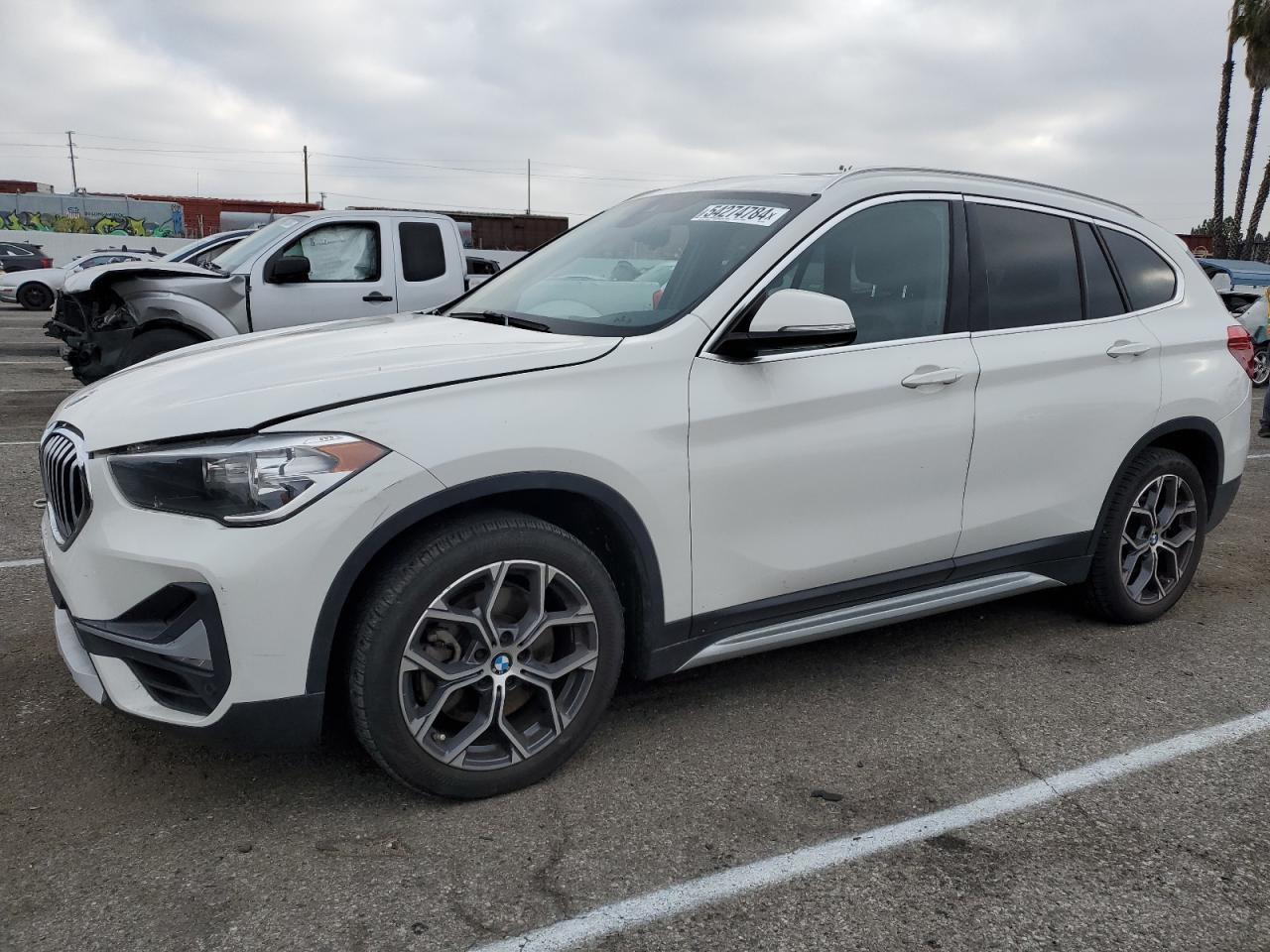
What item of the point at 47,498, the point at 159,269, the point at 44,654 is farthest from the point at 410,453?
the point at 159,269

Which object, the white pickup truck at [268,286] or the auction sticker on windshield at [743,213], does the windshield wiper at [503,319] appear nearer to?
the auction sticker on windshield at [743,213]

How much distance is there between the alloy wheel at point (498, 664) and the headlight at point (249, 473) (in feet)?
1.40

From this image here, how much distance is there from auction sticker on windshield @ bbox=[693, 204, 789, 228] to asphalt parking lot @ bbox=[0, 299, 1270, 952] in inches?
63.5

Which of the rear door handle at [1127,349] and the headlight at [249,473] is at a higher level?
the rear door handle at [1127,349]

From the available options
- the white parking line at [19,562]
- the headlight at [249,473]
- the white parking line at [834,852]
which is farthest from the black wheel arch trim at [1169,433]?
the white parking line at [19,562]

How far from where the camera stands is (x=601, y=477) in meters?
2.88

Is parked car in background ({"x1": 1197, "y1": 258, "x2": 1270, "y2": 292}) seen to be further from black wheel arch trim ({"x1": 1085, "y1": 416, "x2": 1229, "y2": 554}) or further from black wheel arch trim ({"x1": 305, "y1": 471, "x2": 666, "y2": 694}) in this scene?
black wheel arch trim ({"x1": 305, "y1": 471, "x2": 666, "y2": 694})

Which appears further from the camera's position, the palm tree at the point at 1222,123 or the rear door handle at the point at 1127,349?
the palm tree at the point at 1222,123

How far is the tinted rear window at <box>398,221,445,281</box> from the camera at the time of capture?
379 inches

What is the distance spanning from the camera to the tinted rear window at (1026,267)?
150 inches

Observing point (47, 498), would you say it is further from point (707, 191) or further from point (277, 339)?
point (707, 191)

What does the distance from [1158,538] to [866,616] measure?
5.37 feet

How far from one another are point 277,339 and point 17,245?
3620 cm

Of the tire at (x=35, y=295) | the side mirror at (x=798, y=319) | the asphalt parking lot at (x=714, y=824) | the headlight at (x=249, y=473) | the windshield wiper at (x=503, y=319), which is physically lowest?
the tire at (x=35, y=295)
